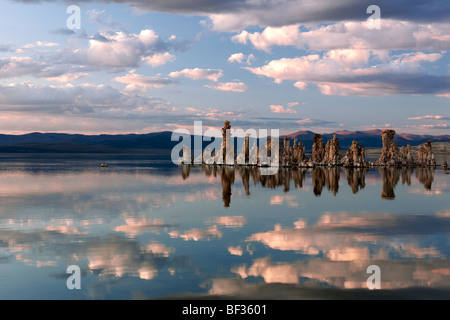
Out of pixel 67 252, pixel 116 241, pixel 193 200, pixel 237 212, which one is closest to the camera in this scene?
pixel 67 252

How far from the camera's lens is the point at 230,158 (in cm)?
10600

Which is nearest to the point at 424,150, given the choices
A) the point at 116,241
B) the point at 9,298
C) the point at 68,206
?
the point at 68,206

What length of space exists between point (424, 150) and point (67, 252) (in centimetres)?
9998

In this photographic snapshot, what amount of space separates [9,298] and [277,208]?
19442 mm

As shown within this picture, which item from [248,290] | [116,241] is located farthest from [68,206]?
[248,290]

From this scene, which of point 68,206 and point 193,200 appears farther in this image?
point 193,200

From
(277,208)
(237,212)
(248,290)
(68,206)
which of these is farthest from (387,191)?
(248,290)

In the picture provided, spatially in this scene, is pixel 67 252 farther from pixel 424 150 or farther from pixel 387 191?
pixel 424 150

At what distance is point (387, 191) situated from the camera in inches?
1603
